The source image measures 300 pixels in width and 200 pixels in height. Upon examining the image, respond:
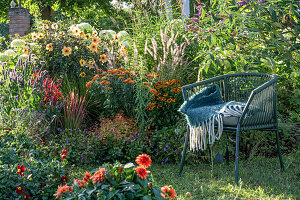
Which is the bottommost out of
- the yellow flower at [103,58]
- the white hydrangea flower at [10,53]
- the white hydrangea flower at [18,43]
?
the yellow flower at [103,58]

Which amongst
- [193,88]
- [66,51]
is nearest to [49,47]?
[66,51]

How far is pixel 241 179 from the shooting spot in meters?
2.66

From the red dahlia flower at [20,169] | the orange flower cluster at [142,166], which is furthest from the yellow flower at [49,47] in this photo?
the orange flower cluster at [142,166]

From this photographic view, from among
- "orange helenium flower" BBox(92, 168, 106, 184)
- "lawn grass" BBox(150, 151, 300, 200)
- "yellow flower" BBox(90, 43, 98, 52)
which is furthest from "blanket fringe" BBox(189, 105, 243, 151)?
"yellow flower" BBox(90, 43, 98, 52)

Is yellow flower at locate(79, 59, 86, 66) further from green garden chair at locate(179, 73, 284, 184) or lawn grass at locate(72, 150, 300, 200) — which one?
green garden chair at locate(179, 73, 284, 184)

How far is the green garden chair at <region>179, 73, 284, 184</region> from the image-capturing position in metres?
2.51

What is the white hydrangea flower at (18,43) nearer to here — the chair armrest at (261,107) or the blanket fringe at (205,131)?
the blanket fringe at (205,131)

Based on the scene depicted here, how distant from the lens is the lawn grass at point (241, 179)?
2307mm

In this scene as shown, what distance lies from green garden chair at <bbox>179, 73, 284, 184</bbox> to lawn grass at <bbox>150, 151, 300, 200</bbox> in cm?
11

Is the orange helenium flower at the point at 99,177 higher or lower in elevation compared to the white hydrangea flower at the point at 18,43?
lower

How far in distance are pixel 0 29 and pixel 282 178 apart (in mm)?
19873

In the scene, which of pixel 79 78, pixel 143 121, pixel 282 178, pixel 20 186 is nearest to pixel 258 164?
pixel 282 178

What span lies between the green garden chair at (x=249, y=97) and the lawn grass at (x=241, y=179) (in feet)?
0.37

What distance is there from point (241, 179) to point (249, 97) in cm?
69
